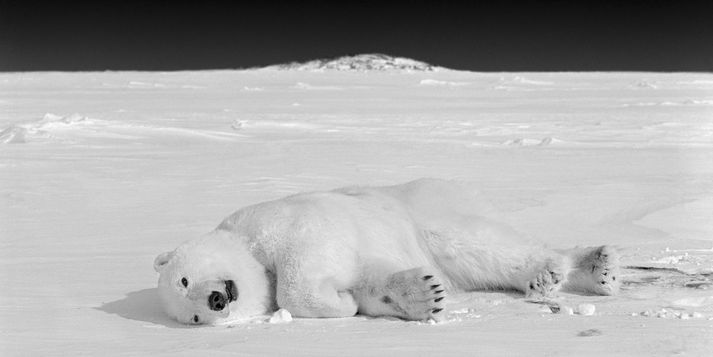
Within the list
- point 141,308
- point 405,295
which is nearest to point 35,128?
point 141,308

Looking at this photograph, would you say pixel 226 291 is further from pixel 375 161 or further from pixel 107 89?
pixel 107 89

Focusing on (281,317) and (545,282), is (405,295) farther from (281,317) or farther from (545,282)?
(545,282)

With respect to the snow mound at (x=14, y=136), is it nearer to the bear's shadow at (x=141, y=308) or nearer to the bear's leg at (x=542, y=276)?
the bear's shadow at (x=141, y=308)

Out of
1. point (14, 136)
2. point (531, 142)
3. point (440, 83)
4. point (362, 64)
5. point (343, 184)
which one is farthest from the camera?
point (362, 64)

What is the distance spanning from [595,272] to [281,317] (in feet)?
4.88

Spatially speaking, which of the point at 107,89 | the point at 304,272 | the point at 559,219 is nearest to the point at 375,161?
the point at 559,219

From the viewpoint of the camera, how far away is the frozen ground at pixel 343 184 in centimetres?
325

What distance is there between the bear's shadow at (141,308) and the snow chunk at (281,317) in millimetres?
353

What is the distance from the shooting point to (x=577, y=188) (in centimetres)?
827

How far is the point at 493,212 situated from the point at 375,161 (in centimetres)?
648

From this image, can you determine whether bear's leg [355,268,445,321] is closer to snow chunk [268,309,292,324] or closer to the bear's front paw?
snow chunk [268,309,292,324]

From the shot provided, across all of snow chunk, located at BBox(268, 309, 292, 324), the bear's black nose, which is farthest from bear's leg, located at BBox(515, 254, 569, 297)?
the bear's black nose

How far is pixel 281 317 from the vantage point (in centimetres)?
355

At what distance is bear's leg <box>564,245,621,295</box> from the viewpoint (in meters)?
4.11
